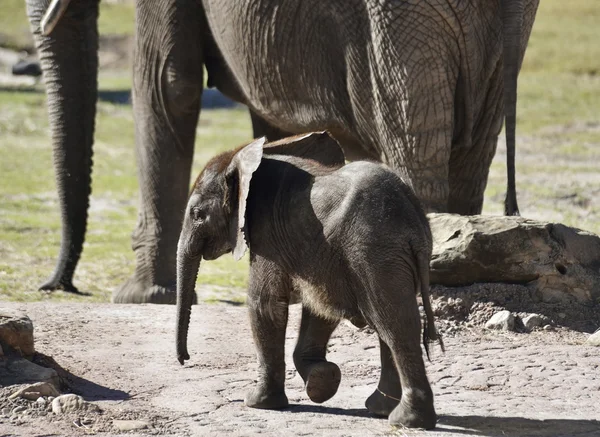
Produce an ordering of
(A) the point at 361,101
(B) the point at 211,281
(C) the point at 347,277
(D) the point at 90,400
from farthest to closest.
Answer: (B) the point at 211,281, (A) the point at 361,101, (D) the point at 90,400, (C) the point at 347,277

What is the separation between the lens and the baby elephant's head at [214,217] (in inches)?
214

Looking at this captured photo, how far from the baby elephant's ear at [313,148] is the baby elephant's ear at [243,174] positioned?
238mm

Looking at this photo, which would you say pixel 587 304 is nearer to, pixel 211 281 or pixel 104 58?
pixel 211 281

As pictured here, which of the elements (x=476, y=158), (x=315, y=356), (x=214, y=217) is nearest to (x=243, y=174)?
(x=214, y=217)

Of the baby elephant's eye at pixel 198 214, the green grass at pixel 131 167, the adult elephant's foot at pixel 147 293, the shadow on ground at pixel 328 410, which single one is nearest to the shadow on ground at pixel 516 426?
the shadow on ground at pixel 328 410

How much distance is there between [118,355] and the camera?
6.53m

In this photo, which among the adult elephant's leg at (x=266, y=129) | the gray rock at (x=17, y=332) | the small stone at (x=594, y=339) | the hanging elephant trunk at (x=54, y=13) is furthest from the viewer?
the adult elephant's leg at (x=266, y=129)

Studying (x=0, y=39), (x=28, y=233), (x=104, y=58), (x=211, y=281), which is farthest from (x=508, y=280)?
(x=0, y=39)

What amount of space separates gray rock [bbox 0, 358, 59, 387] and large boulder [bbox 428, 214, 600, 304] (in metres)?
2.08

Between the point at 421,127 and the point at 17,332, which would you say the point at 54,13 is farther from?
the point at 17,332

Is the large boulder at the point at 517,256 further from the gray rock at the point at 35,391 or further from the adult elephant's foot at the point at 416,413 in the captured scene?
the gray rock at the point at 35,391

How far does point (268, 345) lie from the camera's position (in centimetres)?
554

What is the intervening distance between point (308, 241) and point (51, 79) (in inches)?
163

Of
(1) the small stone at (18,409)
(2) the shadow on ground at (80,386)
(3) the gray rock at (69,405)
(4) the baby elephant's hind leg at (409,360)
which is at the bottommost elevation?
(2) the shadow on ground at (80,386)
